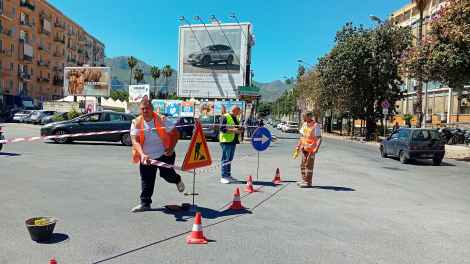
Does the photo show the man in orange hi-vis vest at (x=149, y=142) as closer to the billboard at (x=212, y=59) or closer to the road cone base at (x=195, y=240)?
the road cone base at (x=195, y=240)

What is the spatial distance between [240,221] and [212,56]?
146 ft

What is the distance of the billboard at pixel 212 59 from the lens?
1941 inches

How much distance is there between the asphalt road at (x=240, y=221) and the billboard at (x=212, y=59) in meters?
38.5

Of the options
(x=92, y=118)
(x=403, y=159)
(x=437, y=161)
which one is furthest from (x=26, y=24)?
(x=437, y=161)

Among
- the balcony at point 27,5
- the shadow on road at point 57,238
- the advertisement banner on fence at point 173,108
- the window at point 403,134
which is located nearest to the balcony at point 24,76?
the balcony at point 27,5

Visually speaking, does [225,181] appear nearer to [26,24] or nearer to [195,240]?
[195,240]

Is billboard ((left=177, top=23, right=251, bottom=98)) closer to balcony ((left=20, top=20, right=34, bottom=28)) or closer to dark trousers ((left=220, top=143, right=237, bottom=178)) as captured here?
balcony ((left=20, top=20, right=34, bottom=28))

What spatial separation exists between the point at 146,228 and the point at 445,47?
1684cm

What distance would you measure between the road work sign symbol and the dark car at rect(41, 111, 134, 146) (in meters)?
13.4

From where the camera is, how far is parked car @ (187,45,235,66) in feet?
162

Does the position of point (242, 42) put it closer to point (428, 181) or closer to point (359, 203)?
point (428, 181)

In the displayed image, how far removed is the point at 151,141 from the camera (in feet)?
22.7

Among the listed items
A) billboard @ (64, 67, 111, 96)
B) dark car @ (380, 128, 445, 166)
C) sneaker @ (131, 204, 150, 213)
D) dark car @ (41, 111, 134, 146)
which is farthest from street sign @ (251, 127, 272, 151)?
billboard @ (64, 67, 111, 96)

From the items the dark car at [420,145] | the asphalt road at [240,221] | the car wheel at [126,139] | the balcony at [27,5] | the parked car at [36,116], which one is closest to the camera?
the asphalt road at [240,221]
